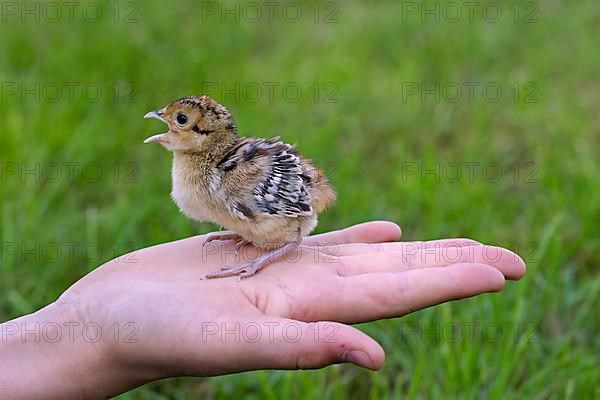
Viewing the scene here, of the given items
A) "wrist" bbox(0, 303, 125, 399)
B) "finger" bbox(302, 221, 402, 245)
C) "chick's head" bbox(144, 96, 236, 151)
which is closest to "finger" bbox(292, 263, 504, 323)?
"finger" bbox(302, 221, 402, 245)

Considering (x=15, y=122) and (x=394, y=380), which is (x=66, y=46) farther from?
(x=394, y=380)

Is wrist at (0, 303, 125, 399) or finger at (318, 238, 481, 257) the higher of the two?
finger at (318, 238, 481, 257)

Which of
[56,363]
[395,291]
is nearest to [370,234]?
[395,291]

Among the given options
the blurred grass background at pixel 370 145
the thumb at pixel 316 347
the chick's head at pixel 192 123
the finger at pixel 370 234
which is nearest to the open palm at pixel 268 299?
the thumb at pixel 316 347

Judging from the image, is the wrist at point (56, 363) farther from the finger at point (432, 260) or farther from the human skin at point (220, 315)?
the finger at point (432, 260)

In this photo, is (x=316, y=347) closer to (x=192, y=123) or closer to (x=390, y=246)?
(x=390, y=246)

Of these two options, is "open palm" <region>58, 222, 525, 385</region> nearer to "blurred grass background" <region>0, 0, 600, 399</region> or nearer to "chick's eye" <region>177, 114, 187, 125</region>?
"chick's eye" <region>177, 114, 187, 125</region>
